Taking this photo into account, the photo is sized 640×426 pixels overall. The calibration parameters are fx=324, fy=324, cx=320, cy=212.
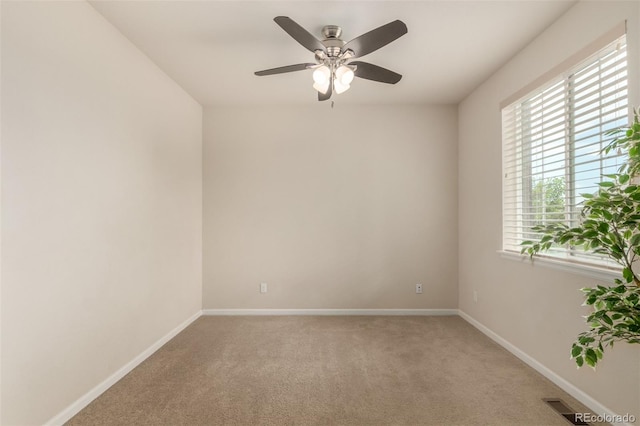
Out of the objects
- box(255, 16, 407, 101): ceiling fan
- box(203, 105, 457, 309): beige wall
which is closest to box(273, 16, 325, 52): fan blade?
box(255, 16, 407, 101): ceiling fan

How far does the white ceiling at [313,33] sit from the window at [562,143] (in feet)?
1.59

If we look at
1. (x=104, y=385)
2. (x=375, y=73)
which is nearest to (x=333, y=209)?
(x=375, y=73)

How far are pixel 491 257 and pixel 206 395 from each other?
2799 mm

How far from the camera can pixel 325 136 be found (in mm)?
4031

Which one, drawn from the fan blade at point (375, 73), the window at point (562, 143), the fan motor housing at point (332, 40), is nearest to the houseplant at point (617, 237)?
the window at point (562, 143)

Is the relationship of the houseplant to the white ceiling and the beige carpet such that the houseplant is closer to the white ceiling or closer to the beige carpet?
the beige carpet

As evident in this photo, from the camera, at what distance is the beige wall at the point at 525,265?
1829 millimetres

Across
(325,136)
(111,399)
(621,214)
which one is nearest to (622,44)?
(621,214)

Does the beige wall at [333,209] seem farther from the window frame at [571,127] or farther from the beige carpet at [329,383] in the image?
the window frame at [571,127]

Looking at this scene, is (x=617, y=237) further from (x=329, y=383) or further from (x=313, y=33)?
(x=313, y=33)

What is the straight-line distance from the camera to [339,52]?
2166 millimetres

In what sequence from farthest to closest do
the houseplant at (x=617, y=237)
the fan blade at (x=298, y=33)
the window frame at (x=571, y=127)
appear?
the window frame at (x=571, y=127), the fan blade at (x=298, y=33), the houseplant at (x=617, y=237)

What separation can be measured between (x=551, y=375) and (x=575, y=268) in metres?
0.84

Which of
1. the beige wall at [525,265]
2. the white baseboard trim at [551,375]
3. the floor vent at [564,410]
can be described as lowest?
the floor vent at [564,410]
